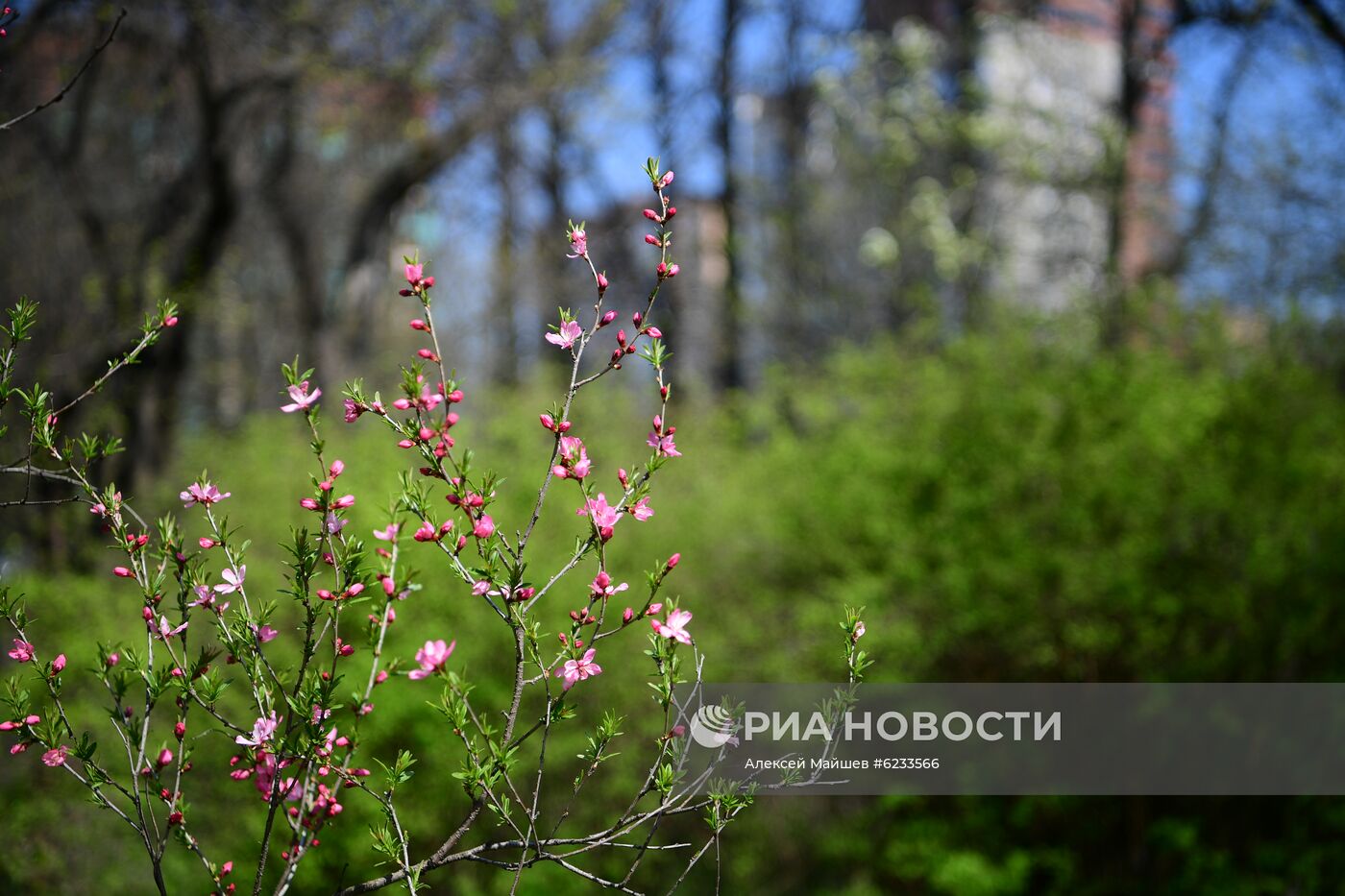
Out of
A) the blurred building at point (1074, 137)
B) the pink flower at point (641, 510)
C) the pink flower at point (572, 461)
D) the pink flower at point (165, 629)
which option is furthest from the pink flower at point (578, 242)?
the blurred building at point (1074, 137)

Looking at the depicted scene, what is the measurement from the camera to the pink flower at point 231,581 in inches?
58.2

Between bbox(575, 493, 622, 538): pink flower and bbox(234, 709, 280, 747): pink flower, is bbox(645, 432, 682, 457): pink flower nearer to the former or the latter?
bbox(575, 493, 622, 538): pink flower

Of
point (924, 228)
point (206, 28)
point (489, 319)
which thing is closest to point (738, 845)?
point (206, 28)

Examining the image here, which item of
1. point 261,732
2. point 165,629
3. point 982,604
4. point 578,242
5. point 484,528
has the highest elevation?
point 982,604

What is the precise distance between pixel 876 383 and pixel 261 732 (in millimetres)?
5131

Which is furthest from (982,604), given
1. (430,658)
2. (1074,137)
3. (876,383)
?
(1074,137)

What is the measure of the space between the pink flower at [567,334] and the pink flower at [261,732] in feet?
2.33

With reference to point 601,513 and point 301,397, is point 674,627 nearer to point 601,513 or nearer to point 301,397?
point 601,513

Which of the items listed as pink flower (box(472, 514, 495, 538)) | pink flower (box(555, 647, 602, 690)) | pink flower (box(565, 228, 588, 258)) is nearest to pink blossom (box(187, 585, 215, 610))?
pink flower (box(472, 514, 495, 538))

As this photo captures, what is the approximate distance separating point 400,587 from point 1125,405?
14.5 ft

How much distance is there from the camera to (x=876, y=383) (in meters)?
6.18

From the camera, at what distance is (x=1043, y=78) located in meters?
10.1

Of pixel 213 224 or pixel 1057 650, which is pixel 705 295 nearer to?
pixel 213 224

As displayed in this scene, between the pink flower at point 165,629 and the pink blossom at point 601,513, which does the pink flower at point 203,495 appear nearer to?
the pink flower at point 165,629
